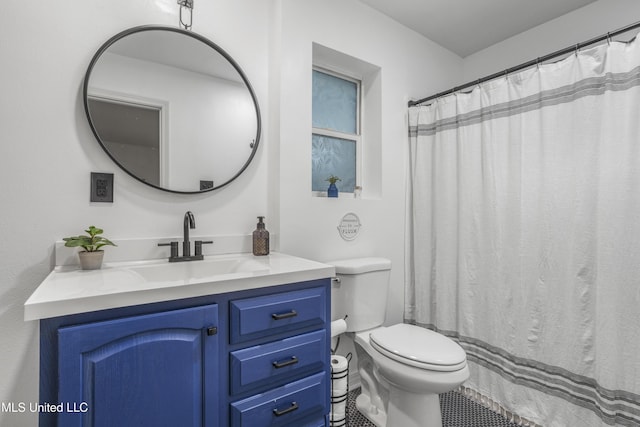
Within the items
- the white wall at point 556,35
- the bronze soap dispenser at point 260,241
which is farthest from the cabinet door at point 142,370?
the white wall at point 556,35

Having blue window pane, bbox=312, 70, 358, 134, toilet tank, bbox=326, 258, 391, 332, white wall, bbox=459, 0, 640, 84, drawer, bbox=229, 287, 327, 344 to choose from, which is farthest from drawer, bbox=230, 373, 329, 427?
white wall, bbox=459, 0, 640, 84

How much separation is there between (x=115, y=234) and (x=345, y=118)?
1.60 meters

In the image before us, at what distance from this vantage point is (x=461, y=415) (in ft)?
5.48

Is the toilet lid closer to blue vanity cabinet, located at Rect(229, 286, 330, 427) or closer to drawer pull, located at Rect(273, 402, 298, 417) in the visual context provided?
blue vanity cabinet, located at Rect(229, 286, 330, 427)

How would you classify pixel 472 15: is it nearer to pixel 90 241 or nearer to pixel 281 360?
pixel 281 360

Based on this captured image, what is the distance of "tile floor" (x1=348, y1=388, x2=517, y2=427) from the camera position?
1.60 metres

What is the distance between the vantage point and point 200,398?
90 cm

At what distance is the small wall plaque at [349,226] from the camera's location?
6.24ft

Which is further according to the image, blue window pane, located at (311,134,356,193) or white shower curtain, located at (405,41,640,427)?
blue window pane, located at (311,134,356,193)

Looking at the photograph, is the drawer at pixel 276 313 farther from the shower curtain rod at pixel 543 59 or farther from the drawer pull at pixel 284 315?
the shower curtain rod at pixel 543 59

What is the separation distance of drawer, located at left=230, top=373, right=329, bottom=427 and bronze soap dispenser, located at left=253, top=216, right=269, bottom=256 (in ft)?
2.11

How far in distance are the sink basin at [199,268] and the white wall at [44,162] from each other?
0.19m

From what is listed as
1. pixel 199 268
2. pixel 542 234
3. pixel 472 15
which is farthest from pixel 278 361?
pixel 472 15

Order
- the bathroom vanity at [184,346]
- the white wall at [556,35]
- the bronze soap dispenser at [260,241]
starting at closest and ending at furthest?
the bathroom vanity at [184,346] < the bronze soap dispenser at [260,241] < the white wall at [556,35]
